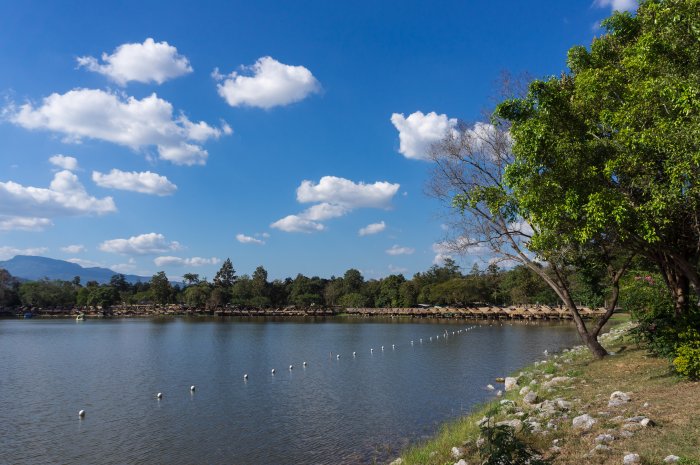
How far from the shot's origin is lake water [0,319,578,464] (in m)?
16.4

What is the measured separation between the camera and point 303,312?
123625 millimetres

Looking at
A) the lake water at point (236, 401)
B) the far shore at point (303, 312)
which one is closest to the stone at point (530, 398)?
the lake water at point (236, 401)

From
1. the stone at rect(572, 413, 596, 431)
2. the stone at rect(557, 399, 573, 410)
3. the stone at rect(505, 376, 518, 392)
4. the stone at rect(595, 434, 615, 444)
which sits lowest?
the stone at rect(505, 376, 518, 392)

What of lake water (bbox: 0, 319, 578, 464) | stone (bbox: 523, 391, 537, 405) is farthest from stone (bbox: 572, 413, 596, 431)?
lake water (bbox: 0, 319, 578, 464)

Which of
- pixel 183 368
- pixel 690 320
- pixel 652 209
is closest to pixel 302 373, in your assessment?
pixel 183 368

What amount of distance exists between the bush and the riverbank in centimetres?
32

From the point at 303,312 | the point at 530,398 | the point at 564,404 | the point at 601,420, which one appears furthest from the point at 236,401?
the point at 303,312

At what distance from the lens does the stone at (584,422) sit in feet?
34.9

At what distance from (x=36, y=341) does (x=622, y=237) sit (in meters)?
61.8

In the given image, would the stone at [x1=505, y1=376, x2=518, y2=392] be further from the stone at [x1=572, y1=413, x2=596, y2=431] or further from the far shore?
the far shore

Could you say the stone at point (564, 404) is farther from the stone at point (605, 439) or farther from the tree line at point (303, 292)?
the tree line at point (303, 292)

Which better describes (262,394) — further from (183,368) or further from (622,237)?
(622,237)

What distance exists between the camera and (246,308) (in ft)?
433

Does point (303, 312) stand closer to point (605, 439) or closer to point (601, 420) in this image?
point (601, 420)
